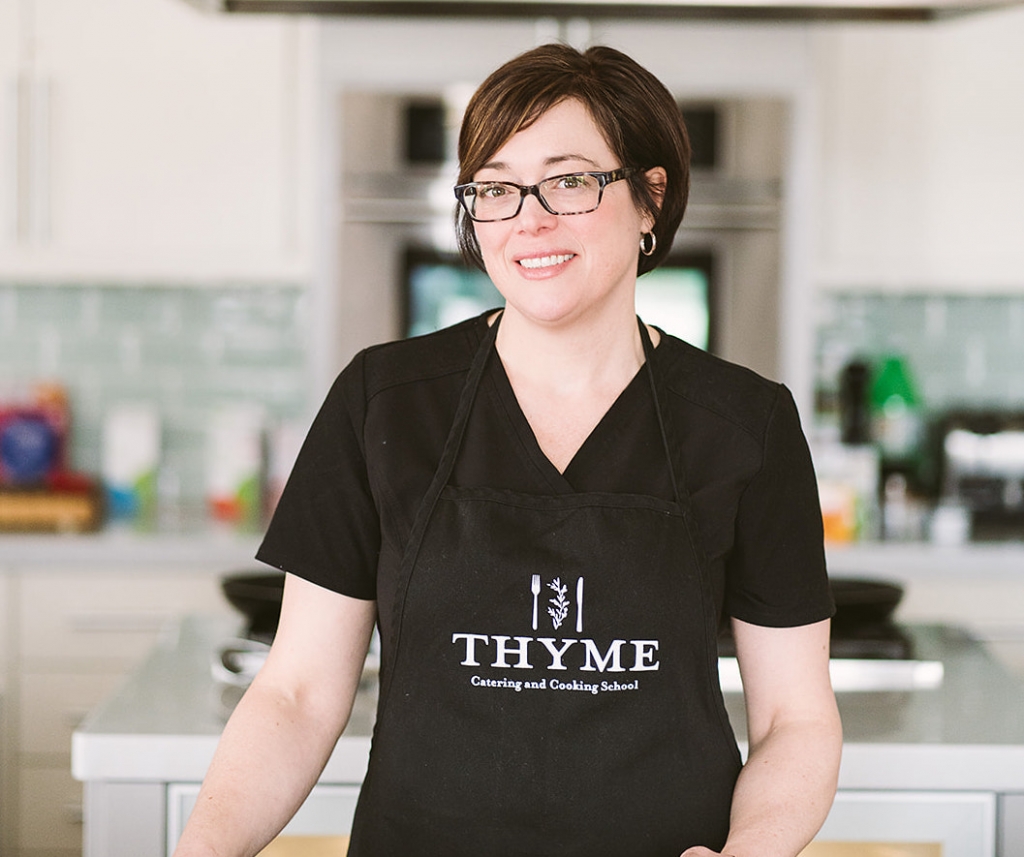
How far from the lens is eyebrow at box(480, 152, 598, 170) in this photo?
125 centimetres

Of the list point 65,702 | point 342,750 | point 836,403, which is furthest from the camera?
point 836,403

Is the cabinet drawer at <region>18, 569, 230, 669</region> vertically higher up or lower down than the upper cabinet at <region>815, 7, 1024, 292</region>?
lower down

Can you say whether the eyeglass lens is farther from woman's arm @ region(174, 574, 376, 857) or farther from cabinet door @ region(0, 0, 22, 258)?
cabinet door @ region(0, 0, 22, 258)

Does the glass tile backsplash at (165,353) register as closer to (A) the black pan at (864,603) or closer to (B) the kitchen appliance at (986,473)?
(B) the kitchen appliance at (986,473)

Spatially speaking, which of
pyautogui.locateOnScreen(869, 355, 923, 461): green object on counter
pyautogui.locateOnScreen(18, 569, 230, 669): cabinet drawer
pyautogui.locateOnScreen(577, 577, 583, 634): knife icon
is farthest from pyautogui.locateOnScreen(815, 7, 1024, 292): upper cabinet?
pyautogui.locateOnScreen(577, 577, 583, 634): knife icon

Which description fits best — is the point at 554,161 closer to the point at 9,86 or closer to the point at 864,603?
the point at 864,603

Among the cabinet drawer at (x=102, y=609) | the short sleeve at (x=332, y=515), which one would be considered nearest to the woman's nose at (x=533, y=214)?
the short sleeve at (x=332, y=515)

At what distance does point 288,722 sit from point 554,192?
1.88 ft

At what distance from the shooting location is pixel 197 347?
377 cm

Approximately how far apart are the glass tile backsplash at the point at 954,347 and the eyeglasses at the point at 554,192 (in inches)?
103

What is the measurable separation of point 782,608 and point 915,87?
2.47 meters

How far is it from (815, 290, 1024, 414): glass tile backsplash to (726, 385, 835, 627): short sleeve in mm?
2516

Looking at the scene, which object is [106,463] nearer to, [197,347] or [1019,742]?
[197,347]

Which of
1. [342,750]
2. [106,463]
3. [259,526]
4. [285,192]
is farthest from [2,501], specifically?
[342,750]
